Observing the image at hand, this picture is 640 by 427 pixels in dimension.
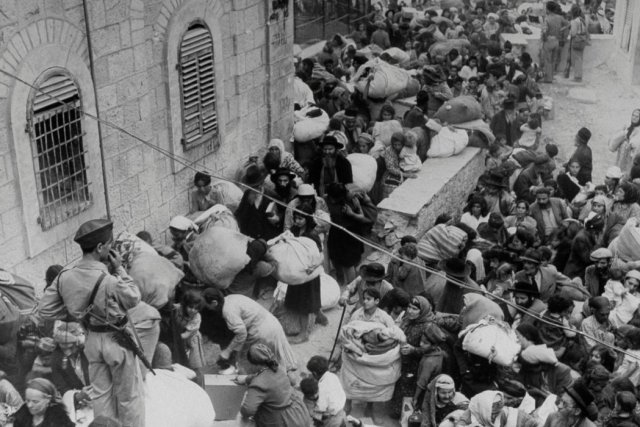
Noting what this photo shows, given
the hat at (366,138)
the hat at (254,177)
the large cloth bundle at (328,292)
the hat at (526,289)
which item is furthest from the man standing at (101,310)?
the hat at (366,138)

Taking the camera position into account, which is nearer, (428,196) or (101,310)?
(101,310)

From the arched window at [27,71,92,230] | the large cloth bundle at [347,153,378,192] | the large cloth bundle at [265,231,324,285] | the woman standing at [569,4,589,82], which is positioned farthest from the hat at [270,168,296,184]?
the woman standing at [569,4,589,82]

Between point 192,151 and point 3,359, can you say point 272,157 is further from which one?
point 3,359

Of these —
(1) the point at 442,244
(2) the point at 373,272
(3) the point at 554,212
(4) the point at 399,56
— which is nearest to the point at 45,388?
(2) the point at 373,272

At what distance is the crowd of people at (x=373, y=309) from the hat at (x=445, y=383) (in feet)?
0.05

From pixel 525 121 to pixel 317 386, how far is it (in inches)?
332

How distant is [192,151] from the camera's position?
991 cm

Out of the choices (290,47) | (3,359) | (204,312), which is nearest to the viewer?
(3,359)

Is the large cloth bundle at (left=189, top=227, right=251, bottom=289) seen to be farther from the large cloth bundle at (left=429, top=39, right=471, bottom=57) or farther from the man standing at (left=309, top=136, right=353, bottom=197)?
the large cloth bundle at (left=429, top=39, right=471, bottom=57)

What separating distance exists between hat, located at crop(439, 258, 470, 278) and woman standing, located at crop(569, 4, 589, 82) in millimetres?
12236

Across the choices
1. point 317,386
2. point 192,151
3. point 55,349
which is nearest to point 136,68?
point 192,151

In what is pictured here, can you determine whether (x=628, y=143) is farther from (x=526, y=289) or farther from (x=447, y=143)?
(x=526, y=289)

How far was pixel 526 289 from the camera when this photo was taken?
314 inches

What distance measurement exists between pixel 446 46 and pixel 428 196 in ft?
23.3
